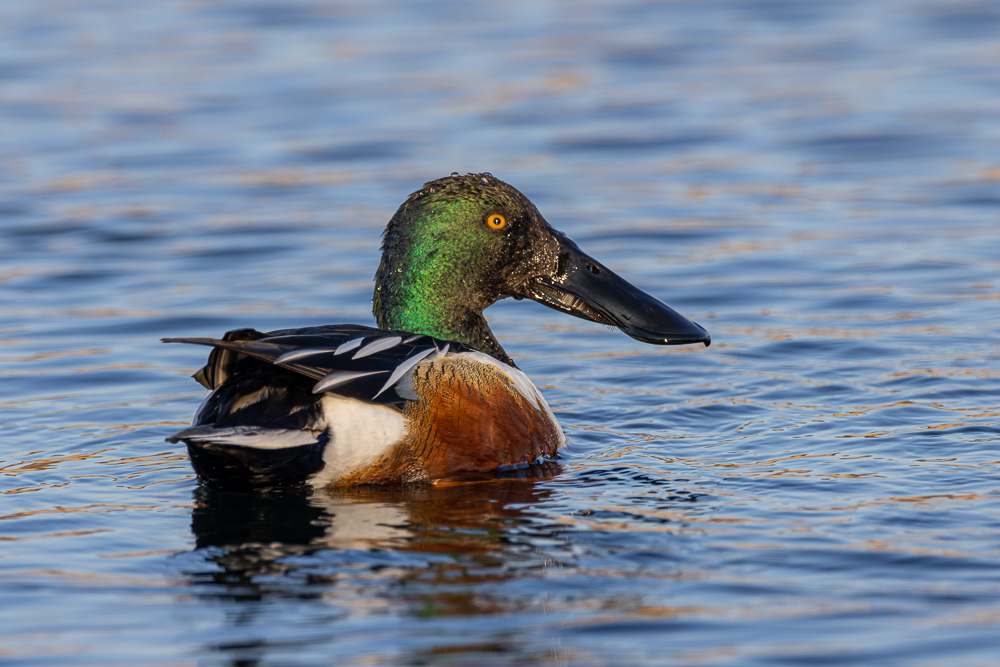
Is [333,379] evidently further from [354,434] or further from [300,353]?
[354,434]

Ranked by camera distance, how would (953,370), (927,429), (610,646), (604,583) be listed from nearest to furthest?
(610,646)
(604,583)
(927,429)
(953,370)

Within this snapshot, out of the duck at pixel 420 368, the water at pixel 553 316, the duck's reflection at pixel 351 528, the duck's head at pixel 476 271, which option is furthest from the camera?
the duck's head at pixel 476 271

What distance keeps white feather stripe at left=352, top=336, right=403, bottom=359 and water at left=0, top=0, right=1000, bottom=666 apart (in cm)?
61

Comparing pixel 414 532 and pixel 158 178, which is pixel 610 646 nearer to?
pixel 414 532

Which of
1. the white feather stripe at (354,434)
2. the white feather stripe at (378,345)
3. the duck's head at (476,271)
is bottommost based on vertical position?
the white feather stripe at (354,434)

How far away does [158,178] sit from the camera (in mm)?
12453

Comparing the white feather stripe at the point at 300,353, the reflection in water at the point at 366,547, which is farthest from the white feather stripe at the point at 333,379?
the reflection in water at the point at 366,547

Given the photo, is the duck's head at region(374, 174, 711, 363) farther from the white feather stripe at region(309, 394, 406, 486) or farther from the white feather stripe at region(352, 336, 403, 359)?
the white feather stripe at region(309, 394, 406, 486)

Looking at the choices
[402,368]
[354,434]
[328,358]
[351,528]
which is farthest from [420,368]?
[351,528]

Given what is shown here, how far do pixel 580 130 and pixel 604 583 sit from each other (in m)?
9.48

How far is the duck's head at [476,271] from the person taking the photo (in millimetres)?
6715

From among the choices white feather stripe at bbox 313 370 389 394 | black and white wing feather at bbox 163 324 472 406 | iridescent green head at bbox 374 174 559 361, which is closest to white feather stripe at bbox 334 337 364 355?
black and white wing feather at bbox 163 324 472 406

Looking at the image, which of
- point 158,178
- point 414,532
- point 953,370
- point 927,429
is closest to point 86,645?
point 414,532

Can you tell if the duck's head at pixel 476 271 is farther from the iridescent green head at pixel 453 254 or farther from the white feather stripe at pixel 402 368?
the white feather stripe at pixel 402 368
